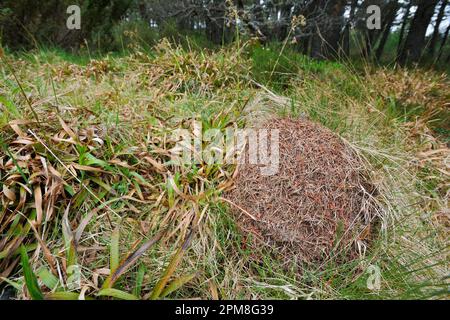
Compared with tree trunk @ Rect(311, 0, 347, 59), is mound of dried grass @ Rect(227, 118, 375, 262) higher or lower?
lower

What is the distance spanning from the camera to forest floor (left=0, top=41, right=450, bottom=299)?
1092mm

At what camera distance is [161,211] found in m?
1.33

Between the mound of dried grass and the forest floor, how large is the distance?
0.06 m

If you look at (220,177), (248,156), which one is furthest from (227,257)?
(248,156)

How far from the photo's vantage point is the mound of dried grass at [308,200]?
4.11ft

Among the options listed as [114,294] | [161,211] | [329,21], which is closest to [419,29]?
[329,21]

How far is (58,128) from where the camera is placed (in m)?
1.49

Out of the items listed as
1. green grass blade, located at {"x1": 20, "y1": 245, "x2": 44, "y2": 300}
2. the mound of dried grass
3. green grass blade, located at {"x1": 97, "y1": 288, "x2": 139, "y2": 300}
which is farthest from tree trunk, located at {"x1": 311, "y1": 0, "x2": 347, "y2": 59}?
green grass blade, located at {"x1": 20, "y1": 245, "x2": 44, "y2": 300}

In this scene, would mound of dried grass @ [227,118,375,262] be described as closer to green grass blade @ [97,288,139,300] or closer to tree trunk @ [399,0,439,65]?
green grass blade @ [97,288,139,300]

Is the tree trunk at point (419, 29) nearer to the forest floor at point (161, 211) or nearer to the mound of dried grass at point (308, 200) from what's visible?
the forest floor at point (161, 211)

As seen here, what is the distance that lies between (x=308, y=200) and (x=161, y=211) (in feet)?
2.17

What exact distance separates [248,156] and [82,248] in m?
0.83

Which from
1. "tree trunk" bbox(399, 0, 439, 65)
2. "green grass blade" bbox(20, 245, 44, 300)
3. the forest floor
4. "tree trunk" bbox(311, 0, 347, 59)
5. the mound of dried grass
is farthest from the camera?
"tree trunk" bbox(399, 0, 439, 65)
